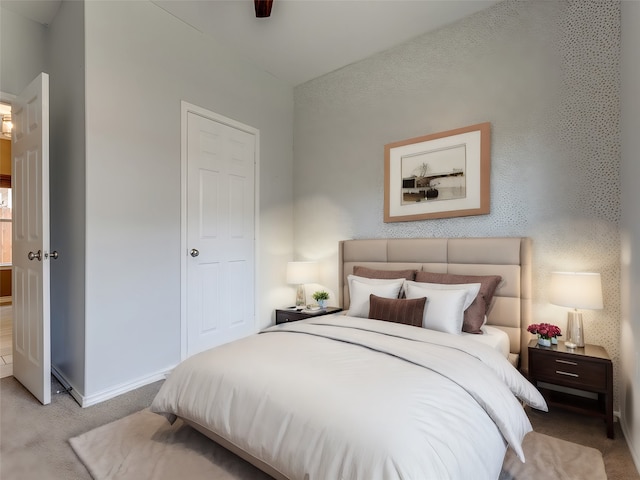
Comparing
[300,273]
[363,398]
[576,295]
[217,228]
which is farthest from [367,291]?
[217,228]

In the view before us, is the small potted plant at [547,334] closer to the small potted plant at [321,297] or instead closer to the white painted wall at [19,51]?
the small potted plant at [321,297]

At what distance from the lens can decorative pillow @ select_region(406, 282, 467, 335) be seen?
2248mm

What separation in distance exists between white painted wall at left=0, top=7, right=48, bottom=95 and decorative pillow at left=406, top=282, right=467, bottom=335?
12.3 ft

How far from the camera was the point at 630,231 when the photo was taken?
6.45 ft

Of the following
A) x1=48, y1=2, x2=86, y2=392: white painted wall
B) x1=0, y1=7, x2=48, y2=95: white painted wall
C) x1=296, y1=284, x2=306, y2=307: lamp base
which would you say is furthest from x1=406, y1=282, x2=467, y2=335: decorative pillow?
x1=0, y1=7, x2=48, y2=95: white painted wall

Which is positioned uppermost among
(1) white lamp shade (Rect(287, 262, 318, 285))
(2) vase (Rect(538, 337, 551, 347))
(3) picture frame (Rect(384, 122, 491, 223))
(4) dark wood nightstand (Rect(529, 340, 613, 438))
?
(3) picture frame (Rect(384, 122, 491, 223))

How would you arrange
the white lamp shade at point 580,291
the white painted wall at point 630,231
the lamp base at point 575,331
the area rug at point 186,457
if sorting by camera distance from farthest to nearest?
the lamp base at point 575,331 → the white lamp shade at point 580,291 → the white painted wall at point 630,231 → the area rug at point 186,457

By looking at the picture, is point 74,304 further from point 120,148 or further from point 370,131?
point 370,131

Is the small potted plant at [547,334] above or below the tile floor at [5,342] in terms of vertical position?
above

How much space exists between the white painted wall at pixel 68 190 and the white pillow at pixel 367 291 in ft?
6.51

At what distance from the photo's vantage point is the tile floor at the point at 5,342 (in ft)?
9.77

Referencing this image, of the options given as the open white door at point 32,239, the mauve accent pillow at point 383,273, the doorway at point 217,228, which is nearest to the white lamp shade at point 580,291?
the mauve accent pillow at point 383,273

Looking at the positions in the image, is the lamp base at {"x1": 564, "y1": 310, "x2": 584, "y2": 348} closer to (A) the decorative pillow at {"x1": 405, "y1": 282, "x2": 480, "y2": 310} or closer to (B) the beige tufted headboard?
(B) the beige tufted headboard

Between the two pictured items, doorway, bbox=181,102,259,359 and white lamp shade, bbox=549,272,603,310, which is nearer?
white lamp shade, bbox=549,272,603,310
